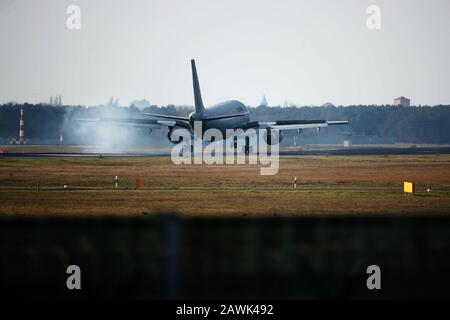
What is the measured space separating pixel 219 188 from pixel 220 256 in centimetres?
4919

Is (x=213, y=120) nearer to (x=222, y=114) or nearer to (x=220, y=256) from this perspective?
(x=222, y=114)

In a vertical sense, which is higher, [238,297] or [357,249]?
[357,249]

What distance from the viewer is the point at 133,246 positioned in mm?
10875

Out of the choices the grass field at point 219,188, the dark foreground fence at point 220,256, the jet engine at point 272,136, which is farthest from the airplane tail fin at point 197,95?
the dark foreground fence at point 220,256

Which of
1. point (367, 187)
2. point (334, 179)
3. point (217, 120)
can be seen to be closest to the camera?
point (367, 187)

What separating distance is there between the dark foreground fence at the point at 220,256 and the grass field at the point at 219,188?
960 inches

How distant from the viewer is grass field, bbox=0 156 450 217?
43.6 metres

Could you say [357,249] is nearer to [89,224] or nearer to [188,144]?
[89,224]

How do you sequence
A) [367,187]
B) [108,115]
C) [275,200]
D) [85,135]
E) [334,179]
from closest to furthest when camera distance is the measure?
[275,200]
[367,187]
[334,179]
[85,135]
[108,115]

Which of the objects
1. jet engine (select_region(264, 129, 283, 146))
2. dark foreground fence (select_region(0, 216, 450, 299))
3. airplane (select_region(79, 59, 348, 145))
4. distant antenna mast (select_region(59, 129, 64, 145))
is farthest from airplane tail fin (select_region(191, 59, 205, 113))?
dark foreground fence (select_region(0, 216, 450, 299))
